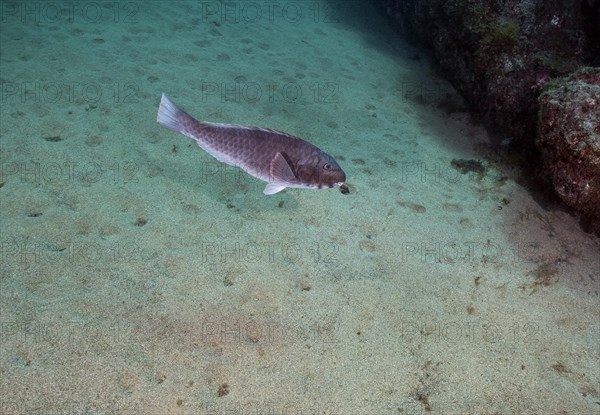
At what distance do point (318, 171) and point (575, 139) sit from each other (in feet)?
11.3

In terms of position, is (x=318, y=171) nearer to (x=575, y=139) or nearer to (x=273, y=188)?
(x=273, y=188)

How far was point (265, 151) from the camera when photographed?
2854mm

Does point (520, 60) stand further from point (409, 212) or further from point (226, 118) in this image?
point (226, 118)

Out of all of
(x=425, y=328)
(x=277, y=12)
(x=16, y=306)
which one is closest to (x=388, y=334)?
(x=425, y=328)

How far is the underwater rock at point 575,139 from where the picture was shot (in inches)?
180

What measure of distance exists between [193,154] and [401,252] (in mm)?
2928

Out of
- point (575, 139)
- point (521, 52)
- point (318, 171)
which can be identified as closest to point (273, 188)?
point (318, 171)

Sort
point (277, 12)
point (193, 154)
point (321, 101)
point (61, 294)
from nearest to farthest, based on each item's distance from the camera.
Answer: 1. point (61, 294)
2. point (193, 154)
3. point (321, 101)
4. point (277, 12)

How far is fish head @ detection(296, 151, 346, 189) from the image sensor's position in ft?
9.49

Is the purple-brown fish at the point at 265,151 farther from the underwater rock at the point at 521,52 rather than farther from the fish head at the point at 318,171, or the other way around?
the underwater rock at the point at 521,52

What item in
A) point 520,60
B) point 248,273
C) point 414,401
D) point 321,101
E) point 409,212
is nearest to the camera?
point 414,401

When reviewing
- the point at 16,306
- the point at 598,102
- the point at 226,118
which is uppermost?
the point at 598,102

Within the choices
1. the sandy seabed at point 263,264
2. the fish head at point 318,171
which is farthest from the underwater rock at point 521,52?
the fish head at point 318,171

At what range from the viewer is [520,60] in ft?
20.4
